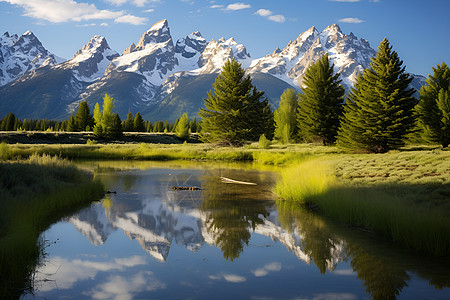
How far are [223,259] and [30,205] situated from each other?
6245 mm

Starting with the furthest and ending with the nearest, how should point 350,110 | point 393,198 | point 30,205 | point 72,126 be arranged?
point 72,126
point 350,110
point 393,198
point 30,205

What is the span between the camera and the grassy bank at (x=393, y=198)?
29.5 ft

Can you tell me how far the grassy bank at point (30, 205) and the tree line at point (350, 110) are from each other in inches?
994

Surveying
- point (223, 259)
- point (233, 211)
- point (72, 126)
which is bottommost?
point (223, 259)

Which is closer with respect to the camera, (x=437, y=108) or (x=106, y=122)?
(x=437, y=108)

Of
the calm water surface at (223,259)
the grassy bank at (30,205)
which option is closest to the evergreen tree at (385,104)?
the calm water surface at (223,259)

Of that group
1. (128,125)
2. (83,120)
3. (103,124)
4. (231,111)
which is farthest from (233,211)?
(128,125)

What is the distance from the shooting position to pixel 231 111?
55.7 meters

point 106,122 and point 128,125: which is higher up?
point 128,125

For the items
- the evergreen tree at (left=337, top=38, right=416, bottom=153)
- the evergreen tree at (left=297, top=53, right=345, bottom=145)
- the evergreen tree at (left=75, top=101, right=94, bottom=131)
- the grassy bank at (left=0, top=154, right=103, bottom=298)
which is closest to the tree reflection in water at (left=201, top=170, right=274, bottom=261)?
the grassy bank at (left=0, top=154, right=103, bottom=298)

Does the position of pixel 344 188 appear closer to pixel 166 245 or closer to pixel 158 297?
pixel 166 245

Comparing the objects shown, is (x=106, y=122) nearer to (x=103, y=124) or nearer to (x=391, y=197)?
(x=103, y=124)

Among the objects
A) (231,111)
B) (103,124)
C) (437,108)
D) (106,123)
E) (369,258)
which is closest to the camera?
(369,258)

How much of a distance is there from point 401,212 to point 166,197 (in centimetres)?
1027
